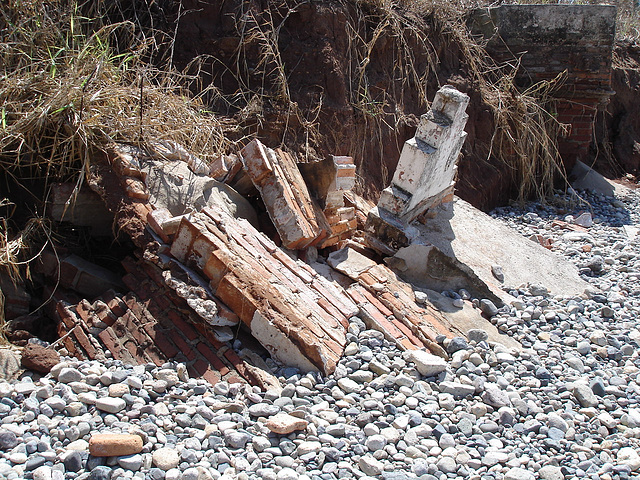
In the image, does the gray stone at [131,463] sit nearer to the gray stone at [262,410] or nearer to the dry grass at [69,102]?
the gray stone at [262,410]

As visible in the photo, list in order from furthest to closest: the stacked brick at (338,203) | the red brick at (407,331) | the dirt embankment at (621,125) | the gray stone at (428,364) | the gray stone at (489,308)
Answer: the dirt embankment at (621,125)
the stacked brick at (338,203)
the gray stone at (489,308)
the red brick at (407,331)
the gray stone at (428,364)

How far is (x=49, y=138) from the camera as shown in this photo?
4277 millimetres

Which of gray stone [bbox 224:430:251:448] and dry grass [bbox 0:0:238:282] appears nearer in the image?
gray stone [bbox 224:430:251:448]

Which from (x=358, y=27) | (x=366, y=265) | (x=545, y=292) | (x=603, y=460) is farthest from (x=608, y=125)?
(x=603, y=460)

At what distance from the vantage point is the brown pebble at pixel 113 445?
257 cm

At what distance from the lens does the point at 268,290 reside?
3549 millimetres

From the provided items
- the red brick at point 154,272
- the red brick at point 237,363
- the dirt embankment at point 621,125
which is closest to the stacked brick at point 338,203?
the red brick at point 154,272

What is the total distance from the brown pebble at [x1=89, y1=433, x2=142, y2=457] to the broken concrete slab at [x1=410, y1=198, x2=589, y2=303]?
8.79ft

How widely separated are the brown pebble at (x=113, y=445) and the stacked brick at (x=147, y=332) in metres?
0.70

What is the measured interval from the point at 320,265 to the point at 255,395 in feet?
5.24

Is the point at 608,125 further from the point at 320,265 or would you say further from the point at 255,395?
the point at 255,395

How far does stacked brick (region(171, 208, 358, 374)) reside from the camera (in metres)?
3.40

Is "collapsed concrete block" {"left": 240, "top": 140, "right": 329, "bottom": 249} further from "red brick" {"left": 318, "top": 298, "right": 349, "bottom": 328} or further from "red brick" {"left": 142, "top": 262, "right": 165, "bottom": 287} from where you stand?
"red brick" {"left": 142, "top": 262, "right": 165, "bottom": 287}

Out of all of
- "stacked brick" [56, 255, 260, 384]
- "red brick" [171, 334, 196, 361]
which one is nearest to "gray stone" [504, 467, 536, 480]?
"stacked brick" [56, 255, 260, 384]
